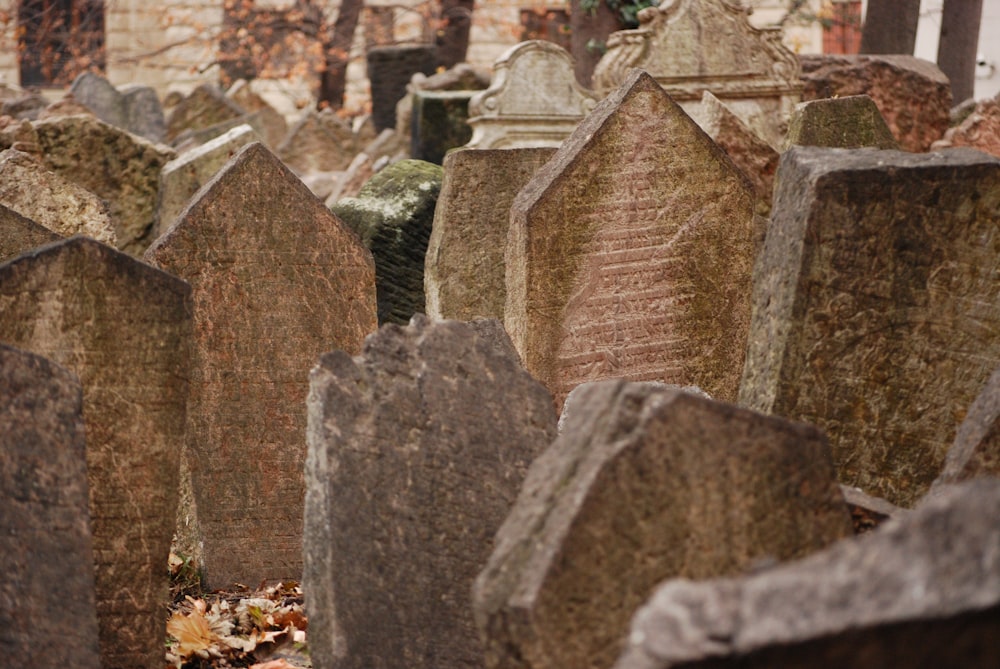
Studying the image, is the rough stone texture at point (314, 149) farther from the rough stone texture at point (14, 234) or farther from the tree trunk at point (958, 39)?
the rough stone texture at point (14, 234)

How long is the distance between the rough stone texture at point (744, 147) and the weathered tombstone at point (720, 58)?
7.72 ft

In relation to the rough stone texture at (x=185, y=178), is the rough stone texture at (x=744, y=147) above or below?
above

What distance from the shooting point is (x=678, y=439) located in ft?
10.4

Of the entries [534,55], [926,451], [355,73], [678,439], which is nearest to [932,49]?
[534,55]

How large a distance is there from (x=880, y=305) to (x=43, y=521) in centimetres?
237

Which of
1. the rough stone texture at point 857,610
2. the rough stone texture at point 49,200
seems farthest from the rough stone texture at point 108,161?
the rough stone texture at point 857,610

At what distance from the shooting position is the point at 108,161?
34.7 feet

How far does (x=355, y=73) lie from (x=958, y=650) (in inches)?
1203

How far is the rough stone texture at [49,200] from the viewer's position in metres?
7.53

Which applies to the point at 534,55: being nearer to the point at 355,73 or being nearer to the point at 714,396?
the point at 714,396

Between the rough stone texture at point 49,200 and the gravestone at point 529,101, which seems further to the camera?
the gravestone at point 529,101

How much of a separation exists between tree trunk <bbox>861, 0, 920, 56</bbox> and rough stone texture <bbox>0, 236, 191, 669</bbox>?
34.9 feet

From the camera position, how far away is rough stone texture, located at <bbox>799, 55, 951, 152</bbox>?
1163 cm

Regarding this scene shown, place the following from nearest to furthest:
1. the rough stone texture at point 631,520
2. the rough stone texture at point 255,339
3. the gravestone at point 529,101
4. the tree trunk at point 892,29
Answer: the rough stone texture at point 631,520 < the rough stone texture at point 255,339 < the gravestone at point 529,101 < the tree trunk at point 892,29
